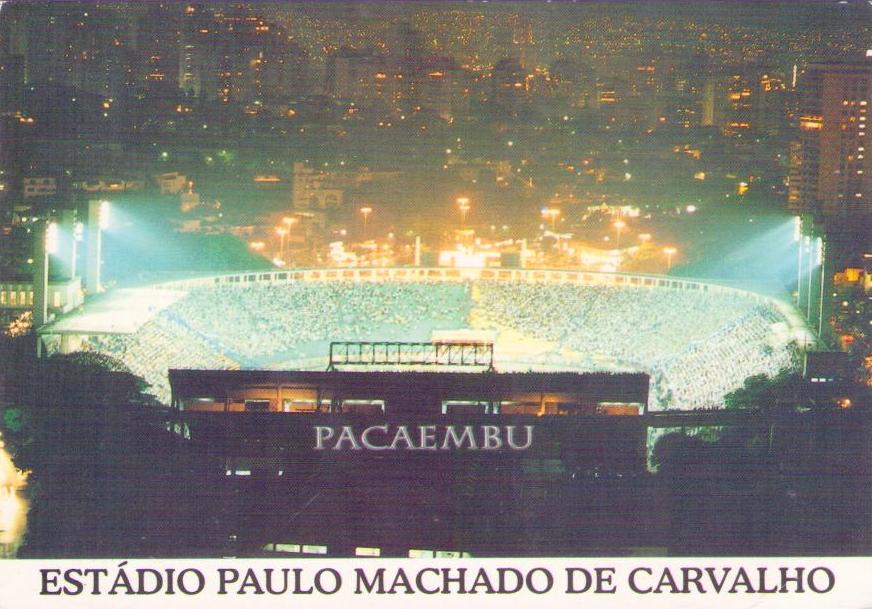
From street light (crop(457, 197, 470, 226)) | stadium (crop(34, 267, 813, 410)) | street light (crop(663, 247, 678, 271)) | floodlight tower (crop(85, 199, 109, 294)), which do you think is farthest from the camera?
street light (crop(663, 247, 678, 271))

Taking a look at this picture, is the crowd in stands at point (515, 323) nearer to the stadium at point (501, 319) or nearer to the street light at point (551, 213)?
the stadium at point (501, 319)

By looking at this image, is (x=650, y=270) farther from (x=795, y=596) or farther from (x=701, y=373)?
(x=795, y=596)

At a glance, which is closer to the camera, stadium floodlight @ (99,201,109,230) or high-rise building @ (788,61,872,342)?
high-rise building @ (788,61,872,342)

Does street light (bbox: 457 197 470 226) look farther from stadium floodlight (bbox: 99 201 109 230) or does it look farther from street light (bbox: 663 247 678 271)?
stadium floodlight (bbox: 99 201 109 230)

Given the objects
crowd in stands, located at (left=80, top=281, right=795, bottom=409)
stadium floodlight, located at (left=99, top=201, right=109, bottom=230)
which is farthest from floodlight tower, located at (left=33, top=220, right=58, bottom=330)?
crowd in stands, located at (left=80, top=281, right=795, bottom=409)

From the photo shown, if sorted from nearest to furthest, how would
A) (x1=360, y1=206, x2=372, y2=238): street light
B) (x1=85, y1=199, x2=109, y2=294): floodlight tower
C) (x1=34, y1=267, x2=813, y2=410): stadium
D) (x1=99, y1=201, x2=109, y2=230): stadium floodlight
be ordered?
(x1=85, y1=199, x2=109, y2=294): floodlight tower → (x1=99, y1=201, x2=109, y2=230): stadium floodlight → (x1=34, y1=267, x2=813, y2=410): stadium → (x1=360, y1=206, x2=372, y2=238): street light

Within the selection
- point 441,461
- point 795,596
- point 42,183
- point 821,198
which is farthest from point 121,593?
point 821,198
